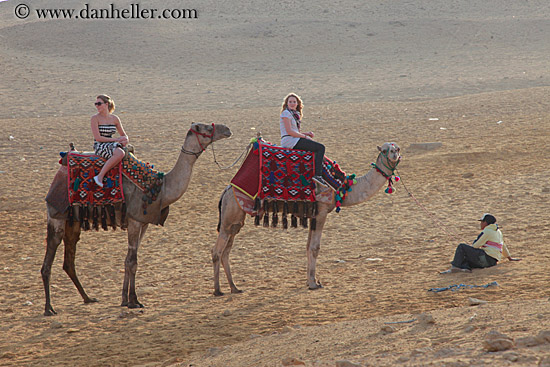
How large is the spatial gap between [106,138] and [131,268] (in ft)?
6.04

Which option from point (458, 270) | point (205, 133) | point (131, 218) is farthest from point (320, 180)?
point (131, 218)

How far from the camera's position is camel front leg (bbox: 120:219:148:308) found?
9.40 meters

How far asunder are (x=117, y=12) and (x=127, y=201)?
48.0 metres

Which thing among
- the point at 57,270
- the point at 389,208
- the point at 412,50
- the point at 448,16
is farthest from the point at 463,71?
the point at 57,270

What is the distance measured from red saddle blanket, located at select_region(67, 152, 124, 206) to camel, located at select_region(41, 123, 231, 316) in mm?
161

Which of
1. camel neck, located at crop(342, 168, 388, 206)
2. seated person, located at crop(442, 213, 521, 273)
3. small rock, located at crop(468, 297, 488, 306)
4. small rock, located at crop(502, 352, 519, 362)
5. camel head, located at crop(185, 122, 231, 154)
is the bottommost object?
small rock, located at crop(468, 297, 488, 306)

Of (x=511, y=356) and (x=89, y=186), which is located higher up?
(x=89, y=186)

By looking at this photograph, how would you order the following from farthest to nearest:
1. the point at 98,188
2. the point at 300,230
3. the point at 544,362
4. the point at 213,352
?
the point at 300,230 → the point at 98,188 → the point at 213,352 → the point at 544,362

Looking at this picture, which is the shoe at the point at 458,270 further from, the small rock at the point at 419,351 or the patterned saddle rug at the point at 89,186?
the patterned saddle rug at the point at 89,186

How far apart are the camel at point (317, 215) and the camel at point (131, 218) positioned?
76 cm

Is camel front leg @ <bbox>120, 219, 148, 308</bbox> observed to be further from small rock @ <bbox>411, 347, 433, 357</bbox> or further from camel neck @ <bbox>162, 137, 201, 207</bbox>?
small rock @ <bbox>411, 347, 433, 357</bbox>

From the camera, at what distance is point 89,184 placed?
9.48m

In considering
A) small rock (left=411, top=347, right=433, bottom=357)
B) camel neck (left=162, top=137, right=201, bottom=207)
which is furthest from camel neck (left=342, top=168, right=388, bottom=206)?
small rock (left=411, top=347, right=433, bottom=357)

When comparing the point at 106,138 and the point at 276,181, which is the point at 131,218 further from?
the point at 276,181
